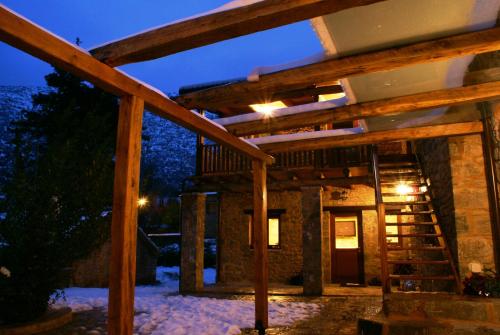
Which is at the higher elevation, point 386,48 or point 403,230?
point 386,48

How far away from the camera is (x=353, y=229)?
12031 millimetres

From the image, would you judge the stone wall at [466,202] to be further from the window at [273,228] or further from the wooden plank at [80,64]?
the window at [273,228]

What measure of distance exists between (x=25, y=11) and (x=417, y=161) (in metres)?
223

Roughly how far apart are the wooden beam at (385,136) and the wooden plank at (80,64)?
1.90m

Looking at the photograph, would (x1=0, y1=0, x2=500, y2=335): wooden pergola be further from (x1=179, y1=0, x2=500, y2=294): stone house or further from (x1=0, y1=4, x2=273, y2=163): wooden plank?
(x1=179, y1=0, x2=500, y2=294): stone house

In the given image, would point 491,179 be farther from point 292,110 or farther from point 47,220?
point 47,220

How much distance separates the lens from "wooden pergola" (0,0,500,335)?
2668 mm

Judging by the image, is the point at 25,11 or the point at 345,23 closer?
the point at 345,23

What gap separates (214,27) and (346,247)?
1019 cm

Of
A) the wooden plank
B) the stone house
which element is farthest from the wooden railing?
the wooden plank

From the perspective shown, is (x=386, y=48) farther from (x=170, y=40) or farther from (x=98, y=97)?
(x=98, y=97)

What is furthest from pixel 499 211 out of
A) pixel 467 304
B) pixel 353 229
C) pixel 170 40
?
pixel 353 229

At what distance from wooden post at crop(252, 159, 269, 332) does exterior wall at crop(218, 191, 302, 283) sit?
613 cm

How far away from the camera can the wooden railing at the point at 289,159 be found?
10062 mm
